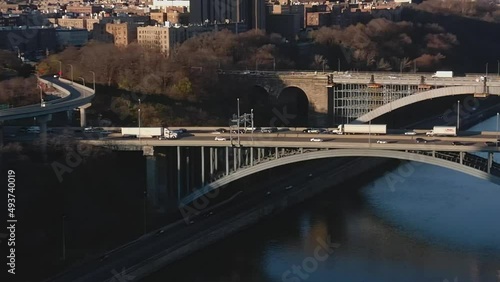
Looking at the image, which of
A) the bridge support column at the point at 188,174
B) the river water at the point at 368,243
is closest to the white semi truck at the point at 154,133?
the bridge support column at the point at 188,174

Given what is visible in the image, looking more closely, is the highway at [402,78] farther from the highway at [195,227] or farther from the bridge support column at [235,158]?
the bridge support column at [235,158]

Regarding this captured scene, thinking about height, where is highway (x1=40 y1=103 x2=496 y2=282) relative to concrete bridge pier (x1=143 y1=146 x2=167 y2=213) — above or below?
below

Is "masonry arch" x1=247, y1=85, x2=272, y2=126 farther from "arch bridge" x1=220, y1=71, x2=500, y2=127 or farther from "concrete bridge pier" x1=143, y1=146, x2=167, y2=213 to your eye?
"concrete bridge pier" x1=143, y1=146, x2=167, y2=213

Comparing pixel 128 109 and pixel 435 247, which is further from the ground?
pixel 128 109

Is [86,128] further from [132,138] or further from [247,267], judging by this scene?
[247,267]

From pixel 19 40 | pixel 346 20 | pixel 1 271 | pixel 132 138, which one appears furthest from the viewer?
pixel 346 20

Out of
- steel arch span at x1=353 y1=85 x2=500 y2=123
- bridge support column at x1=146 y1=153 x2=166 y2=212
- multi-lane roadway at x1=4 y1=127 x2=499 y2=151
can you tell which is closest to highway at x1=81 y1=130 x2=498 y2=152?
multi-lane roadway at x1=4 y1=127 x2=499 y2=151

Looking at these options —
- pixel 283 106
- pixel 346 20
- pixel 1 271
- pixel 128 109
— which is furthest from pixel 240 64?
pixel 346 20
